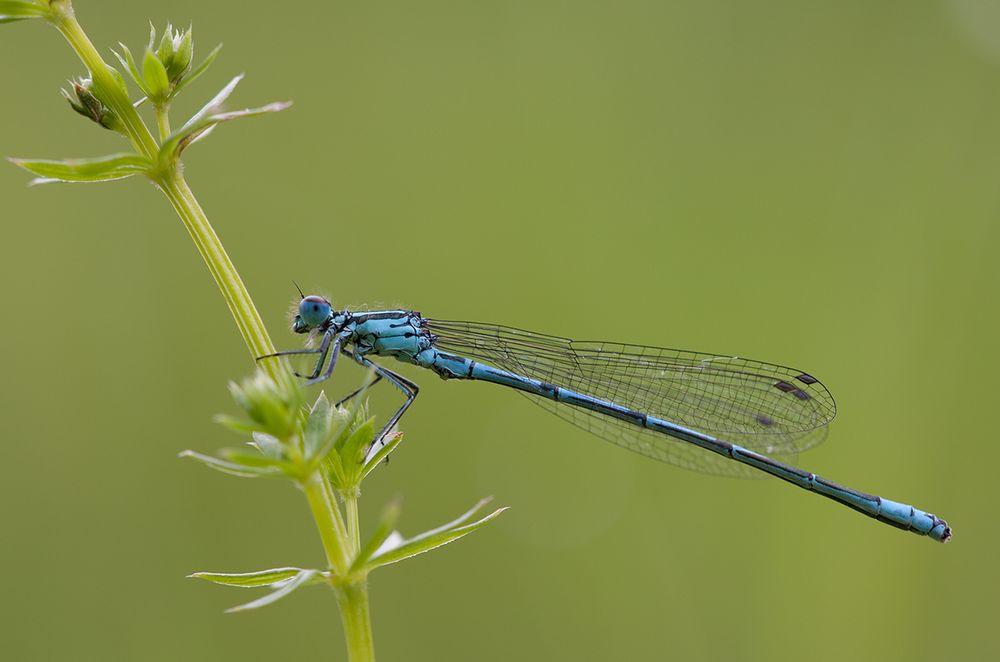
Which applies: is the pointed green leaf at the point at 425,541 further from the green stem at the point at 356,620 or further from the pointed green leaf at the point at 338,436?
the pointed green leaf at the point at 338,436

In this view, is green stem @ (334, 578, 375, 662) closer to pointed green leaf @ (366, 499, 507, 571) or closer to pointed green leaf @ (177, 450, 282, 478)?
pointed green leaf @ (366, 499, 507, 571)

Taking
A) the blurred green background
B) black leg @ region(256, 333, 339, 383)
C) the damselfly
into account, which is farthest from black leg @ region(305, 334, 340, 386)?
the blurred green background

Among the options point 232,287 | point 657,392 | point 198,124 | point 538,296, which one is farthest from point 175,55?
point 538,296

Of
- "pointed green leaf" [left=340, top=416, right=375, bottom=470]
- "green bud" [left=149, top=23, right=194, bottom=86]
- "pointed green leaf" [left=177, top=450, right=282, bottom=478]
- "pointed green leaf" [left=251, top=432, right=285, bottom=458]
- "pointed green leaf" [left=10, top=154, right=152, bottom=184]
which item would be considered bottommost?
"pointed green leaf" [left=177, top=450, right=282, bottom=478]

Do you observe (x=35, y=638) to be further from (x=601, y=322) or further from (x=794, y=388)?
(x=794, y=388)

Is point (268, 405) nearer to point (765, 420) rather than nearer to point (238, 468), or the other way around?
point (238, 468)
